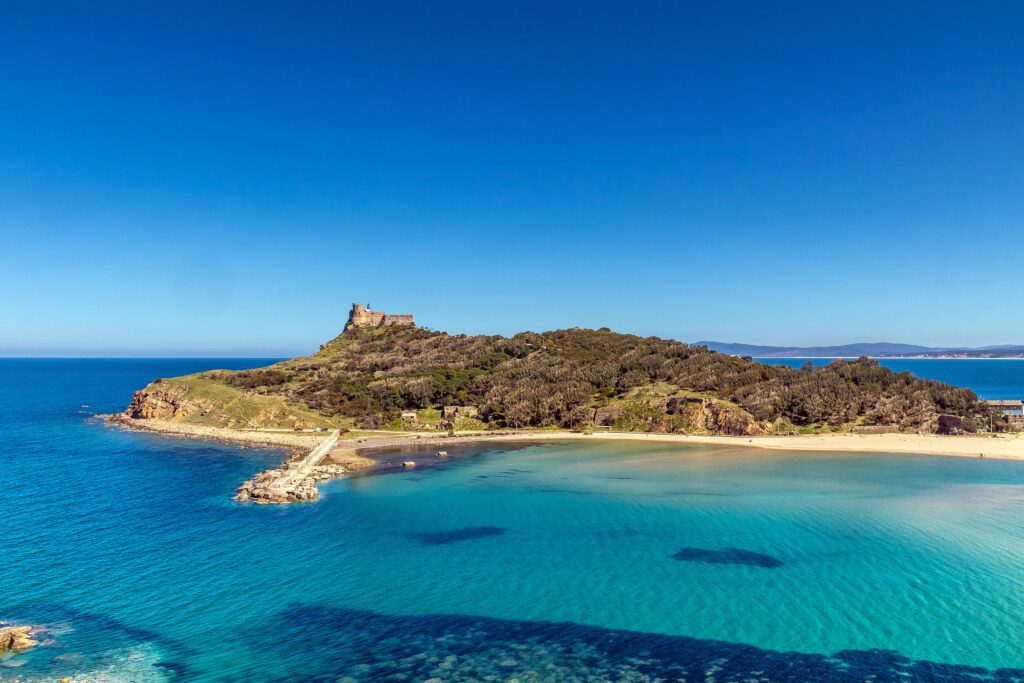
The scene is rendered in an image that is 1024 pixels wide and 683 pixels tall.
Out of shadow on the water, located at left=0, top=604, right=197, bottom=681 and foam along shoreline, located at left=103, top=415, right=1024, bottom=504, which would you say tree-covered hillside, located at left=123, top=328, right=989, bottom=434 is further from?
shadow on the water, located at left=0, top=604, right=197, bottom=681

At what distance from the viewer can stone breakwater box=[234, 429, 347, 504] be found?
43906 millimetres

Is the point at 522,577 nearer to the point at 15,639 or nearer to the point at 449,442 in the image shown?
the point at 15,639

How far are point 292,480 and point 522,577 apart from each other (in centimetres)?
2664

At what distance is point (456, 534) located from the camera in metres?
36.7

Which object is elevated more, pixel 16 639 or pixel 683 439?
pixel 16 639

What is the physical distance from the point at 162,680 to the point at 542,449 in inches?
2018

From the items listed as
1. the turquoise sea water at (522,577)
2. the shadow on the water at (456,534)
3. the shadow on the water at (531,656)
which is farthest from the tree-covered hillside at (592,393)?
the shadow on the water at (531,656)

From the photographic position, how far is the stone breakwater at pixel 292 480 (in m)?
43.9

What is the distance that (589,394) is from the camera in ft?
295

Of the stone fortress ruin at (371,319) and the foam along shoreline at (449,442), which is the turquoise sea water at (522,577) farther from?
the stone fortress ruin at (371,319)

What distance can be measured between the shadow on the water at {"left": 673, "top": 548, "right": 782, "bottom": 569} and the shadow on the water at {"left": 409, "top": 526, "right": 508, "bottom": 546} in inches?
465

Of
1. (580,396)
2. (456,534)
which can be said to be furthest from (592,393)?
(456,534)

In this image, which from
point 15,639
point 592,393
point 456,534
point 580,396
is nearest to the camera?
point 15,639

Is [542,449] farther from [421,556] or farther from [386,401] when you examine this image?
[421,556]
